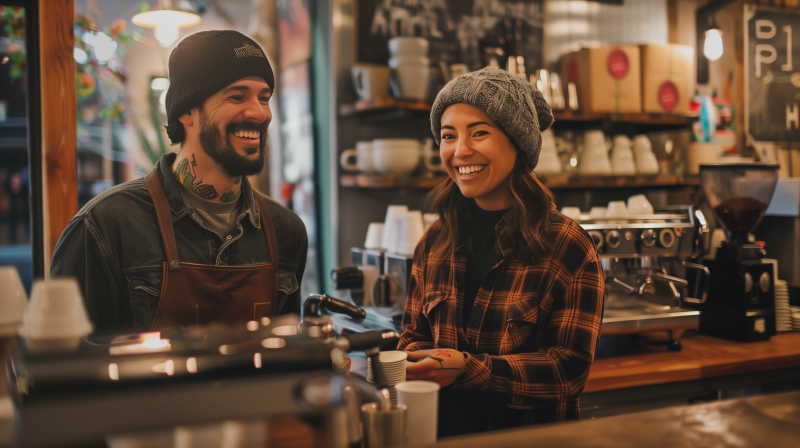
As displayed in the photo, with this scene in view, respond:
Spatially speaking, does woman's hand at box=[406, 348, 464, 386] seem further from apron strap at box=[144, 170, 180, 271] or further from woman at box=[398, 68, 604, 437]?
apron strap at box=[144, 170, 180, 271]

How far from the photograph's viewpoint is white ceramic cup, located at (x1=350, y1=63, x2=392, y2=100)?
9.00 ft

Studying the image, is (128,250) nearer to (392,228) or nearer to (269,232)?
(269,232)

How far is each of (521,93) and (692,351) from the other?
1.66 m

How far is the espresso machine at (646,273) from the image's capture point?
2559 mm

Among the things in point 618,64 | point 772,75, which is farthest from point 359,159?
point 772,75

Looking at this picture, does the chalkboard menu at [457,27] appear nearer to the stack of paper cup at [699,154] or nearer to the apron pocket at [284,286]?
the stack of paper cup at [699,154]

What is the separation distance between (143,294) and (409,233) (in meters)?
1.24

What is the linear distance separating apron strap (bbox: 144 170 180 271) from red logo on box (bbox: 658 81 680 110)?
9.27 feet

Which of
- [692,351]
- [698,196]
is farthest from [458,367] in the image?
[698,196]

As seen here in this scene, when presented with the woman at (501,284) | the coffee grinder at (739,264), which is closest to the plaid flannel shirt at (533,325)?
the woman at (501,284)

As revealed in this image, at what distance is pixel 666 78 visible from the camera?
3.39 meters

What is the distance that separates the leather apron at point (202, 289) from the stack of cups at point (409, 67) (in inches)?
55.5

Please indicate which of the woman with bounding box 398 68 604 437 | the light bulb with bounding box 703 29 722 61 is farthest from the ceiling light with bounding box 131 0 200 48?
the light bulb with bounding box 703 29 722 61

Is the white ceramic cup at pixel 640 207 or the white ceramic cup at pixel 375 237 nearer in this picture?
the white ceramic cup at pixel 375 237
